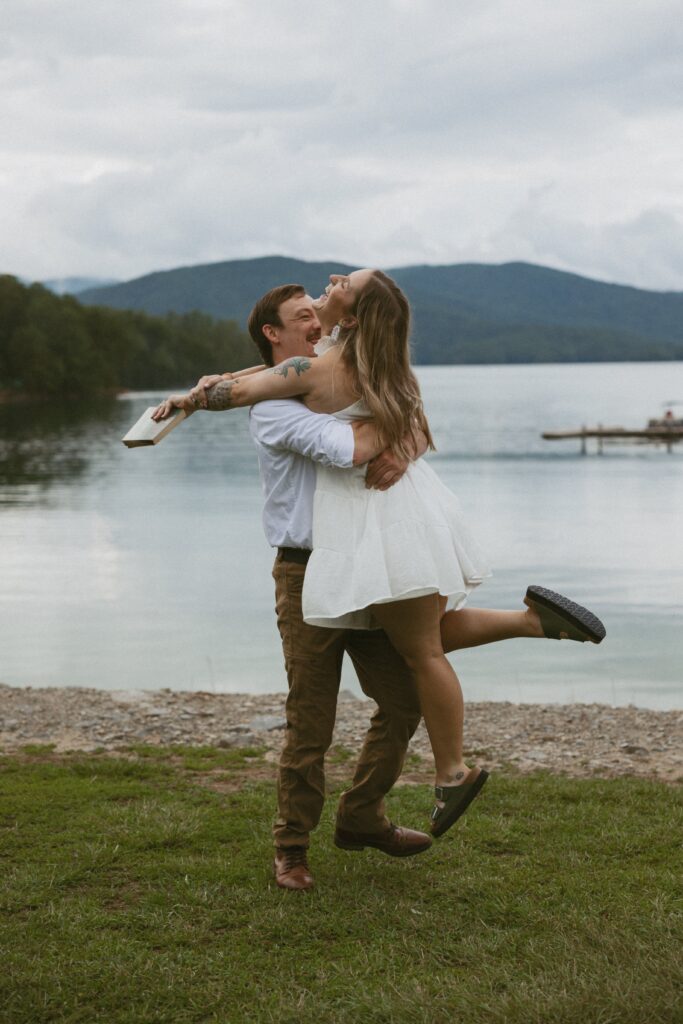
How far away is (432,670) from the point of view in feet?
14.7

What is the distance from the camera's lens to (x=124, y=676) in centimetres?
1477

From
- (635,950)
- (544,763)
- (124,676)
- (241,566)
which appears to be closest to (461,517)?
(635,950)

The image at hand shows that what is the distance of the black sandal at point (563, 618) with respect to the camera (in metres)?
4.56

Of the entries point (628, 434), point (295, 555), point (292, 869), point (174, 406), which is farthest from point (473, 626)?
point (628, 434)

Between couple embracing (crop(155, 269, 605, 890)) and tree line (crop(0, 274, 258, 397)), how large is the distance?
75.2 m

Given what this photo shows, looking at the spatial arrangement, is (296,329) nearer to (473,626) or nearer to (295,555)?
(295,555)

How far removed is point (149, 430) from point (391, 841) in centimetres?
209

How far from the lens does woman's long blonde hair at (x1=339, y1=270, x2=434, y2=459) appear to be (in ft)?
14.4

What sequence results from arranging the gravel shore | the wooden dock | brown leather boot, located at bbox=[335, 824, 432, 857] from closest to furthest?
brown leather boot, located at bbox=[335, 824, 432, 857]
the gravel shore
the wooden dock

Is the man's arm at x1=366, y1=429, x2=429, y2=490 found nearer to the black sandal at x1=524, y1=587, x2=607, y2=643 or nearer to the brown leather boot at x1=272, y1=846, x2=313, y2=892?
the black sandal at x1=524, y1=587, x2=607, y2=643

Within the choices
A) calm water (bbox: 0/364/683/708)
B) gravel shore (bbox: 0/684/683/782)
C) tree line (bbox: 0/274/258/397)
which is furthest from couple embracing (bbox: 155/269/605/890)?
tree line (bbox: 0/274/258/397)

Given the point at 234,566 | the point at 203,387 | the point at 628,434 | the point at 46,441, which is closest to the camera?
the point at 203,387

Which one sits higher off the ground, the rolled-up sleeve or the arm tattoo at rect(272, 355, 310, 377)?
the arm tattoo at rect(272, 355, 310, 377)

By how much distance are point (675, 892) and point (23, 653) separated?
41.8 ft
